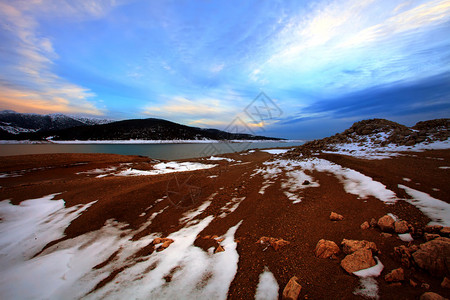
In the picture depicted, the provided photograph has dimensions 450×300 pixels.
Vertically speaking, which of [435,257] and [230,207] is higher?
[435,257]

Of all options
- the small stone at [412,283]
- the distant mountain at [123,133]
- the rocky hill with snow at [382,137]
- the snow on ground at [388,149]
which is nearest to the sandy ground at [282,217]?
the small stone at [412,283]

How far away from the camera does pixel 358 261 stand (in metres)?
2.30

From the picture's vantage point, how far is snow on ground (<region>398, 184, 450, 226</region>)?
3.05 meters

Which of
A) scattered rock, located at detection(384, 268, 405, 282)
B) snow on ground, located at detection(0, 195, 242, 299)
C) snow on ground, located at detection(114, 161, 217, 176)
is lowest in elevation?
snow on ground, located at detection(114, 161, 217, 176)

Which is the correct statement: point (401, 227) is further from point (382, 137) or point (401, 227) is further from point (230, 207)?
point (382, 137)

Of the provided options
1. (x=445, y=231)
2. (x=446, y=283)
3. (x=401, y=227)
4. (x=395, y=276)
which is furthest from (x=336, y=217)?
(x=446, y=283)

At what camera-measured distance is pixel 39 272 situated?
3.36m

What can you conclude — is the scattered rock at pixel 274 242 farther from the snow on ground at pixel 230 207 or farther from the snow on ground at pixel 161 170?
the snow on ground at pixel 161 170

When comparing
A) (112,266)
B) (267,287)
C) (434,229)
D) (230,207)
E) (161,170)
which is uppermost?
(434,229)

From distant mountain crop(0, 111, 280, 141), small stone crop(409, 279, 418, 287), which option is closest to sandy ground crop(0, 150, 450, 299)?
small stone crop(409, 279, 418, 287)

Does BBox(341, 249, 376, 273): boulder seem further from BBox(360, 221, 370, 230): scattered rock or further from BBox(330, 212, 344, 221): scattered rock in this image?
BBox(330, 212, 344, 221): scattered rock

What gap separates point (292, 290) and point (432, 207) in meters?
3.98

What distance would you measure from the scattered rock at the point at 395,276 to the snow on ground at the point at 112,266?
200 cm

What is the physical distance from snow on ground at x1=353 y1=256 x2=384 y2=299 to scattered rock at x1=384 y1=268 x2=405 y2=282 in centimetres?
14
